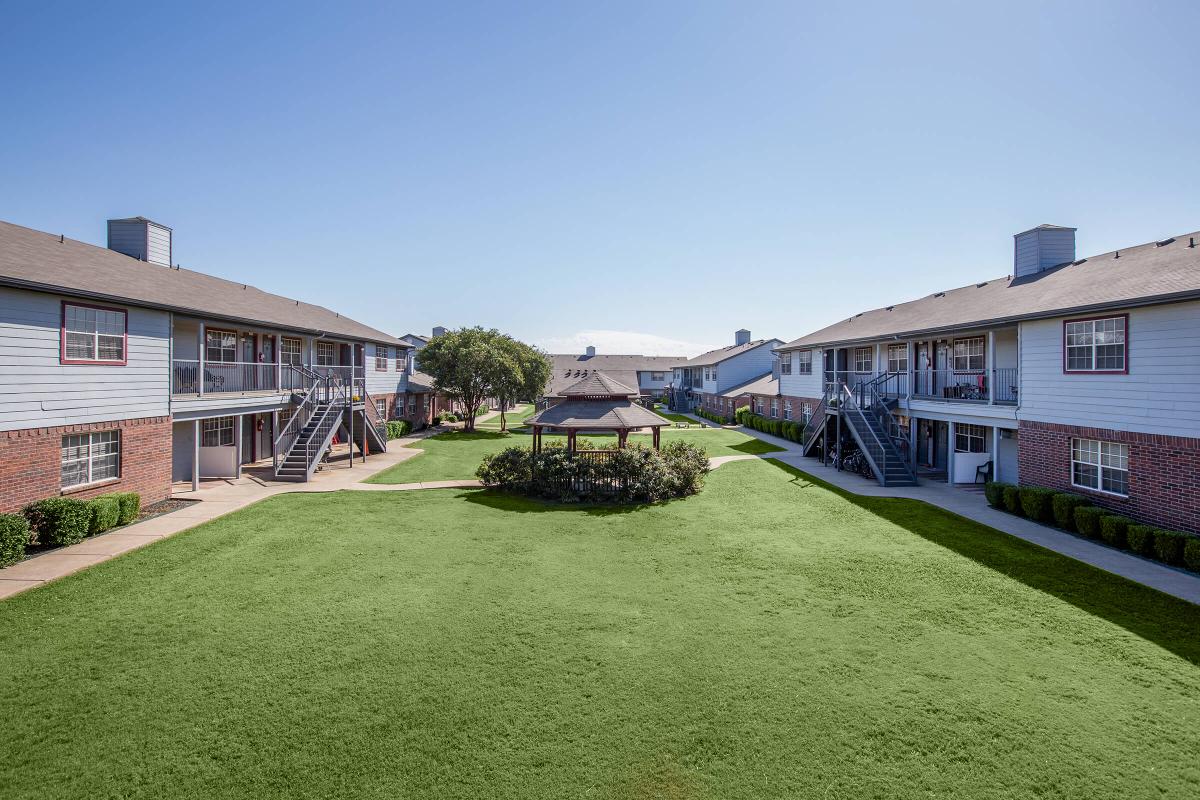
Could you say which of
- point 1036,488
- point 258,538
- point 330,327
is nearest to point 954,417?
point 1036,488

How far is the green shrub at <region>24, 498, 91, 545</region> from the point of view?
38.2 ft

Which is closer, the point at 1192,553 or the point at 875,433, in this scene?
the point at 1192,553

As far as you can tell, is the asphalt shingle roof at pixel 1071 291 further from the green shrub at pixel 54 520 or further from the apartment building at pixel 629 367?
the apartment building at pixel 629 367

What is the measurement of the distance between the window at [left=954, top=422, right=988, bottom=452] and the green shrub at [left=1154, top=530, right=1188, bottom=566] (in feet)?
29.3

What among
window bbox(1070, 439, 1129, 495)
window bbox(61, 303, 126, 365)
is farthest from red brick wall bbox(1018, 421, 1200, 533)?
window bbox(61, 303, 126, 365)

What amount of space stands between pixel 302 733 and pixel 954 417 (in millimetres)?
20929

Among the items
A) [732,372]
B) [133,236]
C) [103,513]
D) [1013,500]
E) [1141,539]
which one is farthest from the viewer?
[732,372]

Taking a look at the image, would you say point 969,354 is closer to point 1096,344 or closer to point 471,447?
point 1096,344

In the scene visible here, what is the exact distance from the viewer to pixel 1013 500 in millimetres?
15188

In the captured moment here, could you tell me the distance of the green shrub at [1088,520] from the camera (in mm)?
12688

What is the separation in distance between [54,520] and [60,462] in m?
1.93

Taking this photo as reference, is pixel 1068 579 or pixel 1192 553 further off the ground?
pixel 1192 553

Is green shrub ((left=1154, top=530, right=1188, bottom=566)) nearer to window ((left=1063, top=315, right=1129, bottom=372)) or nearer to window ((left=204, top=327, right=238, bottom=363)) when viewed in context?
window ((left=1063, top=315, right=1129, bottom=372))

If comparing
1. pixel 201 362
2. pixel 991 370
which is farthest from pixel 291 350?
pixel 991 370
